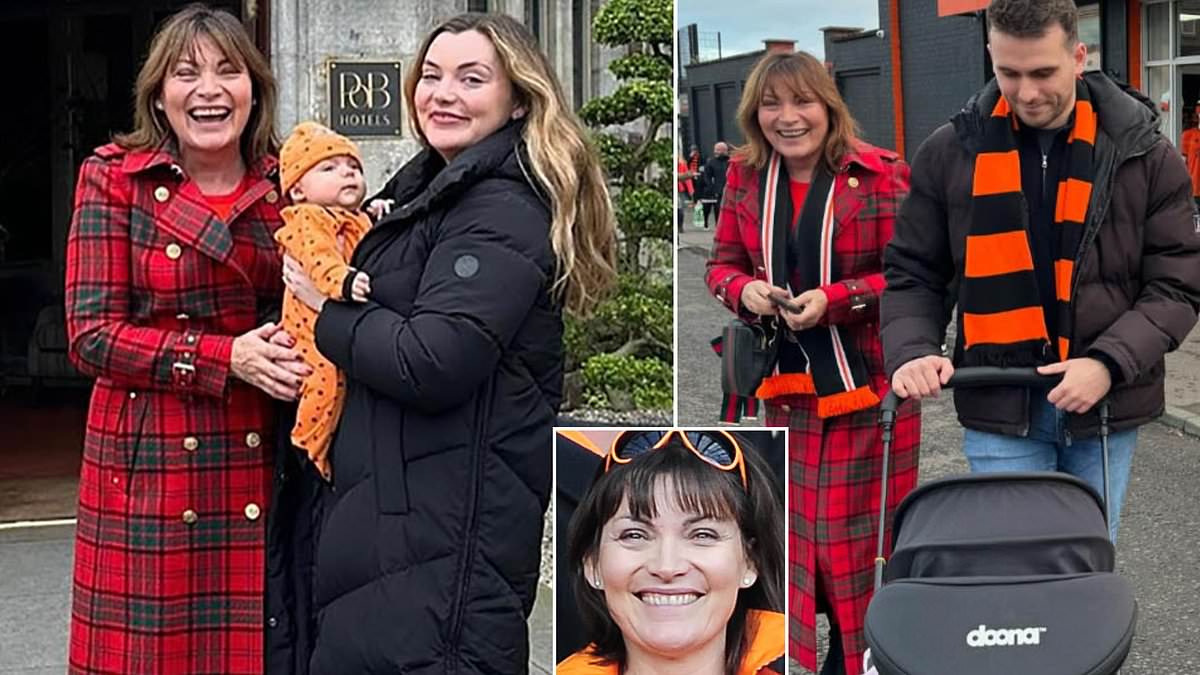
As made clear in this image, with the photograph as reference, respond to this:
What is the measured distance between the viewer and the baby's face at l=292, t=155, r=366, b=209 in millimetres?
3188

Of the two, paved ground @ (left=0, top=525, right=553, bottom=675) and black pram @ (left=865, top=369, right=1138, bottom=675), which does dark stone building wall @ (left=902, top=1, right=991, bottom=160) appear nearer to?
paved ground @ (left=0, top=525, right=553, bottom=675)

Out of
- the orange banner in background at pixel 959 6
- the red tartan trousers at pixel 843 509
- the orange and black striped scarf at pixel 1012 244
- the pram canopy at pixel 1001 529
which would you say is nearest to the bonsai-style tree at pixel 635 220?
the red tartan trousers at pixel 843 509

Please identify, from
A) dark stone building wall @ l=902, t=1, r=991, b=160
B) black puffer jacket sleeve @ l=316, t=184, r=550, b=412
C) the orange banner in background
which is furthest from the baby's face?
dark stone building wall @ l=902, t=1, r=991, b=160

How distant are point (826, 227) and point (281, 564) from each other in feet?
5.55

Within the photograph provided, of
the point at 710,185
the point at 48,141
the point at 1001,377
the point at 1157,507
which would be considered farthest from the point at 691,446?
the point at 710,185

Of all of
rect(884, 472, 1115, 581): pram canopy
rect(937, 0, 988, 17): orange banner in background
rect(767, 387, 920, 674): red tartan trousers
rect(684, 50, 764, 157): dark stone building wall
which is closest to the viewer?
rect(884, 472, 1115, 581): pram canopy

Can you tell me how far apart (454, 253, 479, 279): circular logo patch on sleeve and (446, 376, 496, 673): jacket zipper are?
0.69 ft

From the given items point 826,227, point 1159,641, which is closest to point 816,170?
point 826,227

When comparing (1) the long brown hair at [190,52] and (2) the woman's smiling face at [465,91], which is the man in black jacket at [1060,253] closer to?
(2) the woman's smiling face at [465,91]

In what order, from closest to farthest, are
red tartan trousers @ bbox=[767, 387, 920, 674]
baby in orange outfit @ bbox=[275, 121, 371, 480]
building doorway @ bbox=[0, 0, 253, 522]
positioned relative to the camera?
baby in orange outfit @ bbox=[275, 121, 371, 480]
red tartan trousers @ bbox=[767, 387, 920, 674]
building doorway @ bbox=[0, 0, 253, 522]

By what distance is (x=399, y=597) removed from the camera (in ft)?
9.04

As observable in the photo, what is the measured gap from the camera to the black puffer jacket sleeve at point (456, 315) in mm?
2680

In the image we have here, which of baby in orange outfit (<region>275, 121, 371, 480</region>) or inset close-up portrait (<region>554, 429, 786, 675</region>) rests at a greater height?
baby in orange outfit (<region>275, 121, 371, 480</region>)

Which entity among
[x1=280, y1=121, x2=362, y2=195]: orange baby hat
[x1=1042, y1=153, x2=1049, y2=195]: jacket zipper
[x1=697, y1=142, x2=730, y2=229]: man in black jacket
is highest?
[x1=697, y1=142, x2=730, y2=229]: man in black jacket
